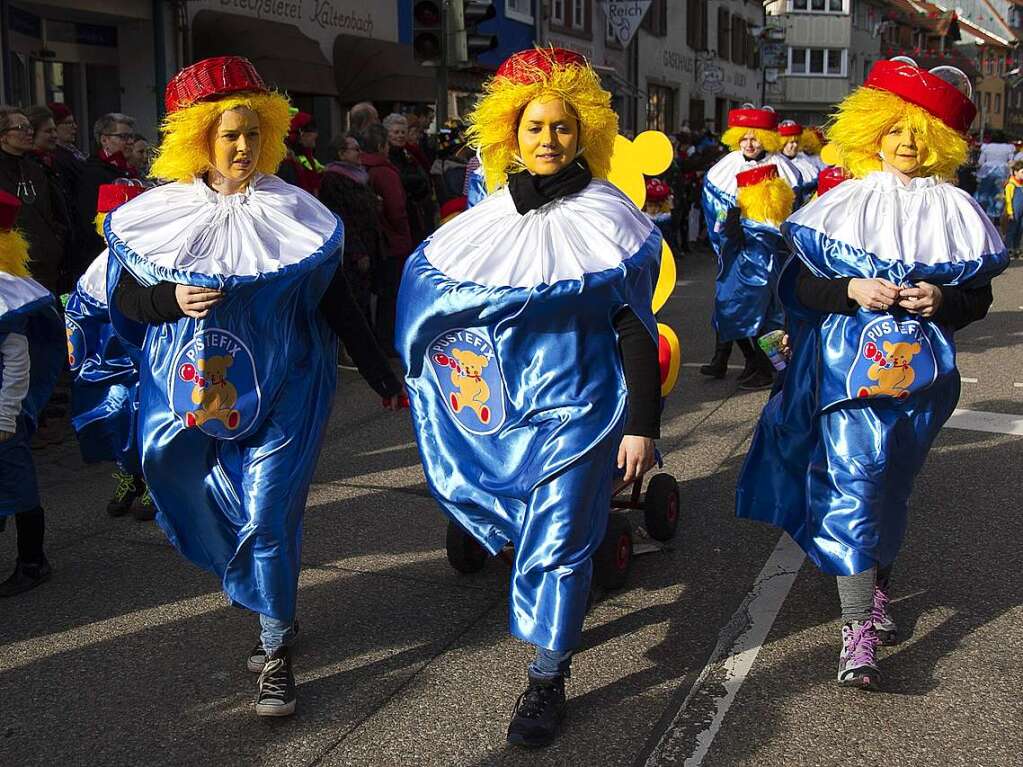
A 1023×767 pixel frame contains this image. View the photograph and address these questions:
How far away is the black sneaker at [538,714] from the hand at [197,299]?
4.49ft

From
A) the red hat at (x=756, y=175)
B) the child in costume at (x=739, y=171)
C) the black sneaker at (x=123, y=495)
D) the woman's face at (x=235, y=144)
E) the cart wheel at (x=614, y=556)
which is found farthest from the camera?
the child in costume at (x=739, y=171)

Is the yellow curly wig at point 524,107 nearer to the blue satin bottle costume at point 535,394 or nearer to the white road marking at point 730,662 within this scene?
the blue satin bottle costume at point 535,394

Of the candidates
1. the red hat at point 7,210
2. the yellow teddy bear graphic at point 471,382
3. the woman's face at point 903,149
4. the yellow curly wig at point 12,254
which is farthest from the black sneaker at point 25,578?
the woman's face at point 903,149

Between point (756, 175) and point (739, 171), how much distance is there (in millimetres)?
316

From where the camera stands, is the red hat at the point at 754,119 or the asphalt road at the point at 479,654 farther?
the red hat at the point at 754,119

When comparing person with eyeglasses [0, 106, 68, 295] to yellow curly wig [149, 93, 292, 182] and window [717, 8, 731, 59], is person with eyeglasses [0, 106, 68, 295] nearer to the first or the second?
yellow curly wig [149, 93, 292, 182]

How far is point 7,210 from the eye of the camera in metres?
4.27

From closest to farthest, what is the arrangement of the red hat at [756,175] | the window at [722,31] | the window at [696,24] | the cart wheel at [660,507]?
the cart wheel at [660,507]
the red hat at [756,175]
the window at [696,24]
the window at [722,31]

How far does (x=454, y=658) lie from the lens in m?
3.86

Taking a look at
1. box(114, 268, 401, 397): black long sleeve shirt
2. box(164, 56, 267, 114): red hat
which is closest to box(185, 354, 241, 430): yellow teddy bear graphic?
box(114, 268, 401, 397): black long sleeve shirt

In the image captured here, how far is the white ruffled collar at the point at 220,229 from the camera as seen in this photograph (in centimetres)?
336

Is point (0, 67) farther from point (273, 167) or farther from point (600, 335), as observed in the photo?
point (600, 335)

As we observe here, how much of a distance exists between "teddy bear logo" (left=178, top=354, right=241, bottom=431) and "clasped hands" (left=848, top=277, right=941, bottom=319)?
6.15 feet

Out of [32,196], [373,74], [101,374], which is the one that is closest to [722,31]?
[373,74]
